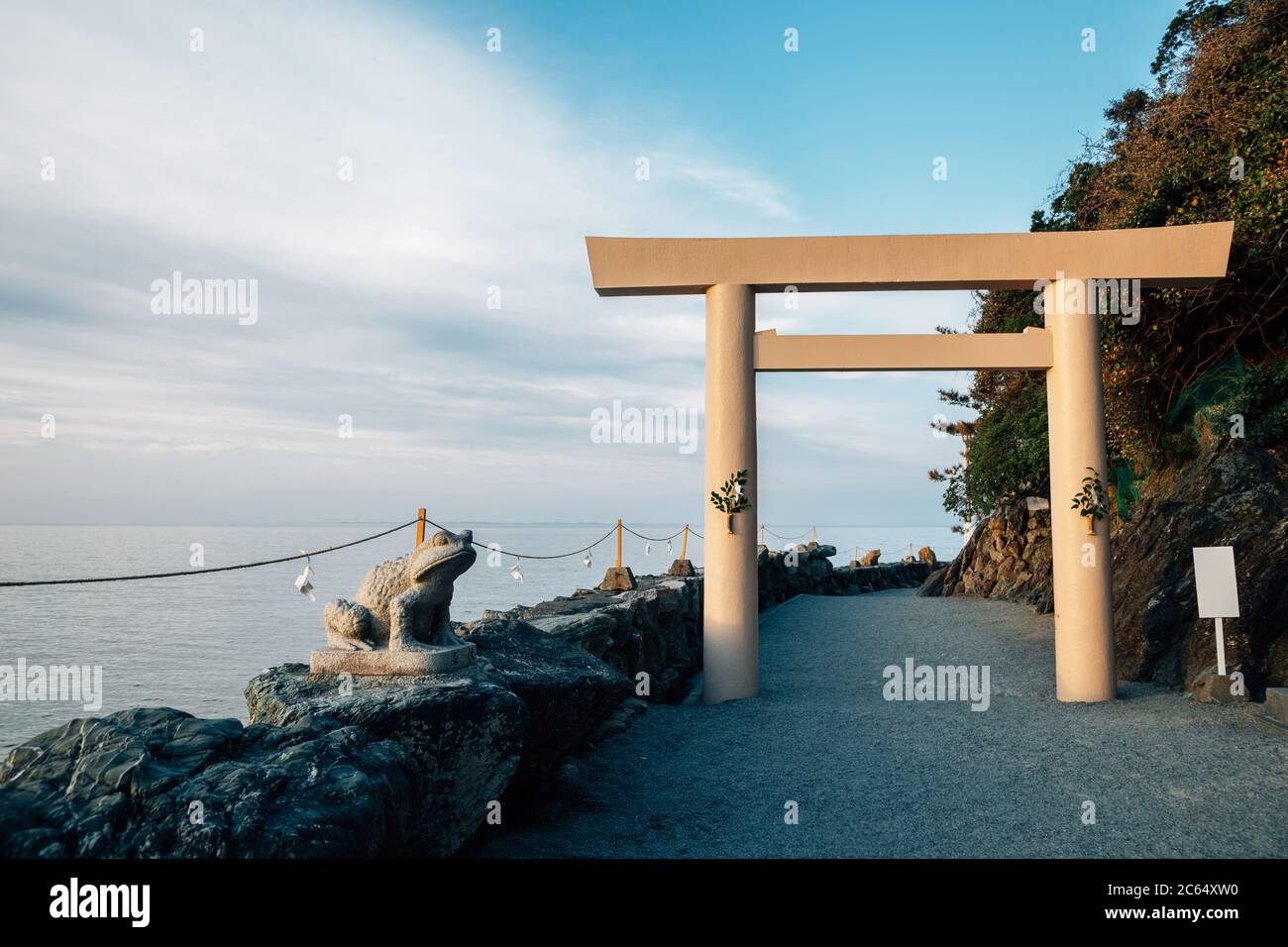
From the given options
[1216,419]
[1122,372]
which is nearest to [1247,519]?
[1216,419]

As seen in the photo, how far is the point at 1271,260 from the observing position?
870 centimetres

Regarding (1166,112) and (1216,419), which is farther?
(1166,112)

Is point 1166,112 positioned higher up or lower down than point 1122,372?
higher up

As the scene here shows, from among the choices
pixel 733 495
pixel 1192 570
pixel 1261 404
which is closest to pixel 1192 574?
pixel 1192 570

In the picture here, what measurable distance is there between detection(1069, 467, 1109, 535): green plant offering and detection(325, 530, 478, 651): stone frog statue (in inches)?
223

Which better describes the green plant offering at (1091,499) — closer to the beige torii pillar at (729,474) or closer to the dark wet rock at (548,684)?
the beige torii pillar at (729,474)

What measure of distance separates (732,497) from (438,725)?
417cm

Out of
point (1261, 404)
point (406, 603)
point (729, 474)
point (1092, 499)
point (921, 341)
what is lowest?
point (406, 603)

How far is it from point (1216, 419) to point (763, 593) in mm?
7830

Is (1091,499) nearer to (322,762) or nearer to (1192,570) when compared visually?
(1192,570)

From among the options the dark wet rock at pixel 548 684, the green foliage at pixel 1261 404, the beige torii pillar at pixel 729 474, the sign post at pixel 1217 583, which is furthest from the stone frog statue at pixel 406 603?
the green foliage at pixel 1261 404

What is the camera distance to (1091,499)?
734 cm

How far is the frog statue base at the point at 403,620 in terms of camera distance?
432 cm
